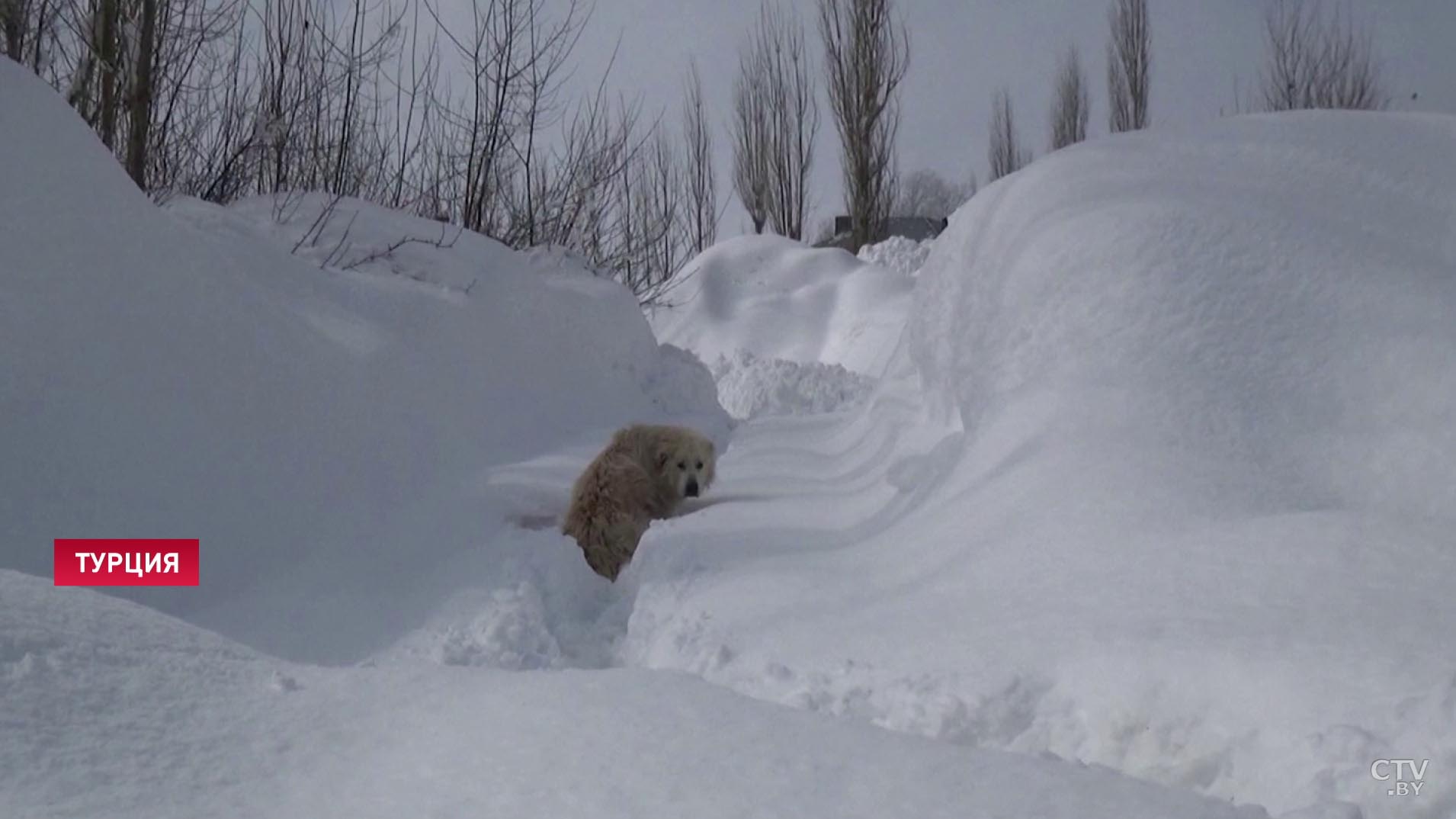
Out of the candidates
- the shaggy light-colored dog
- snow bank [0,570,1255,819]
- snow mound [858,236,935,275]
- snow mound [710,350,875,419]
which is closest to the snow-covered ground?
snow bank [0,570,1255,819]

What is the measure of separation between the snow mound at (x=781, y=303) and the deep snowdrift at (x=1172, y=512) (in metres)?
8.85

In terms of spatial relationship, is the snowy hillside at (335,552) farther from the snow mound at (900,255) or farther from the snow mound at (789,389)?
the snow mound at (900,255)

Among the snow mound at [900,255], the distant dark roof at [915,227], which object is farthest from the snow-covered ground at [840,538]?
the distant dark roof at [915,227]

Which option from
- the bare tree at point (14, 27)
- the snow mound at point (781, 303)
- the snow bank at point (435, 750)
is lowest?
the snow bank at point (435, 750)

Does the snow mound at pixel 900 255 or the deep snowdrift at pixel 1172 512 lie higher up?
the snow mound at pixel 900 255

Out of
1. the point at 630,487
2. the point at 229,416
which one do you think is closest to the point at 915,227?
the point at 630,487

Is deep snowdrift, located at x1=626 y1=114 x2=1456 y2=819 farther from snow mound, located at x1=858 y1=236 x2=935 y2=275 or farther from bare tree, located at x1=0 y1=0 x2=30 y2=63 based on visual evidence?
snow mound, located at x1=858 y1=236 x2=935 y2=275

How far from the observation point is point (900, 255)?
15.7 m

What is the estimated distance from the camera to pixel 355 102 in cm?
858

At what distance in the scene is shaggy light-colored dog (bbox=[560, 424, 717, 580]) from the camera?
416 cm

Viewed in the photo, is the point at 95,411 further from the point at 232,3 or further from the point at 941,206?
the point at 941,206

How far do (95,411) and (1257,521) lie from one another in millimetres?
3352

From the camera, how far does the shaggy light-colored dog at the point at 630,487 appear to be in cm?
416

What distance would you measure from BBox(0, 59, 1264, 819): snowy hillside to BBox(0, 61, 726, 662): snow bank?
1 centimetres
